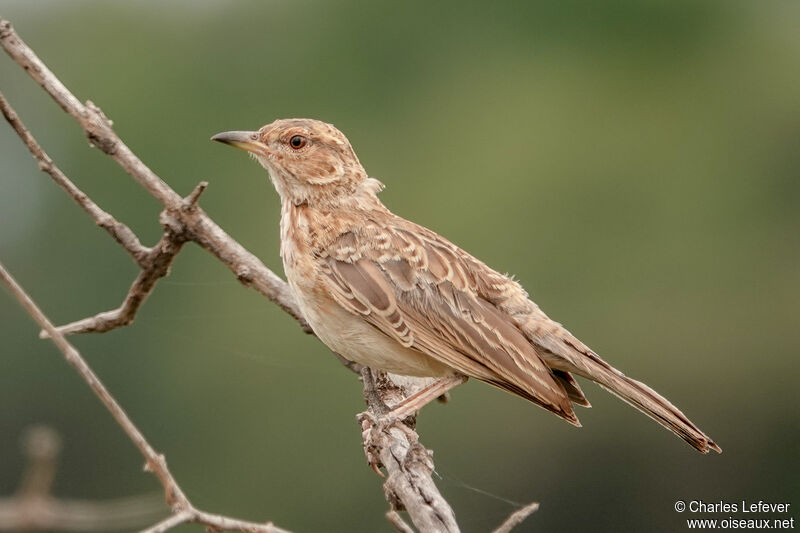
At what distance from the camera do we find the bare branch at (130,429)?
3357 mm

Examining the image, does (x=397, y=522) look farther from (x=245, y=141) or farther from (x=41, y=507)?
(x=245, y=141)

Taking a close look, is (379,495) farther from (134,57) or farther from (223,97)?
(134,57)

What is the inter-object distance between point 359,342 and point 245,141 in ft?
4.36

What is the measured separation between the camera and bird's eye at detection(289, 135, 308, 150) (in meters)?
6.30

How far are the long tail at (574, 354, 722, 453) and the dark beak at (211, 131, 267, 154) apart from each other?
1.99 meters

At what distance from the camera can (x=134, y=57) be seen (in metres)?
40.9

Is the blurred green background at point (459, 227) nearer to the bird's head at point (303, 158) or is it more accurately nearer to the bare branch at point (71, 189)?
the bird's head at point (303, 158)

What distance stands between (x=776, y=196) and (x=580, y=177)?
267 inches

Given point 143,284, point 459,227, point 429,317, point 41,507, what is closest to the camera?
point 41,507

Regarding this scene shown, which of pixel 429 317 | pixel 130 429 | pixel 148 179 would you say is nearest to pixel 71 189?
pixel 148 179

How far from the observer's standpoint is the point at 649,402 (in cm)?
509

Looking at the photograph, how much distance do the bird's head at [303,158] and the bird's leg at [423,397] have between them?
121 centimetres

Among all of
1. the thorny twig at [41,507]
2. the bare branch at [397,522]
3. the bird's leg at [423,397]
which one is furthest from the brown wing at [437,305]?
the thorny twig at [41,507]

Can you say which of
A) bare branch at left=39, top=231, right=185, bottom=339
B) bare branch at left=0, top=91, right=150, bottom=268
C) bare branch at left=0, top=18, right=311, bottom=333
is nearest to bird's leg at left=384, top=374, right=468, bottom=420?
bare branch at left=0, top=18, right=311, bottom=333
